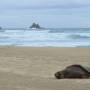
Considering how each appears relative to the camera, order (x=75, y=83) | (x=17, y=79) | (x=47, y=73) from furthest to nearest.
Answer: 1. (x=47, y=73)
2. (x=17, y=79)
3. (x=75, y=83)

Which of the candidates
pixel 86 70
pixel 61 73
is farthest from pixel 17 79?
pixel 86 70

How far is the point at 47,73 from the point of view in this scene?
414 inches

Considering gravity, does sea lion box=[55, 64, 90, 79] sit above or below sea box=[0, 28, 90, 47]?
above

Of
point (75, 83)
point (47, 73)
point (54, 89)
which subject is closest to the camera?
point (54, 89)

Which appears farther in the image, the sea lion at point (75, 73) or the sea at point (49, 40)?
the sea at point (49, 40)

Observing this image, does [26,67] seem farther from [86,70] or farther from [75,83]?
[75,83]

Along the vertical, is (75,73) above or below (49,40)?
above

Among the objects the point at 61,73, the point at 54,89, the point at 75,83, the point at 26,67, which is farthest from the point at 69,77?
the point at 26,67

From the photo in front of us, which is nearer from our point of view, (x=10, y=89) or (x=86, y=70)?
(x=10, y=89)

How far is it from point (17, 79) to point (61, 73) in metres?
1.15

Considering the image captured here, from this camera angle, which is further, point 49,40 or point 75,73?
point 49,40

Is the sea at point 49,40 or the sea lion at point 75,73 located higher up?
the sea lion at point 75,73

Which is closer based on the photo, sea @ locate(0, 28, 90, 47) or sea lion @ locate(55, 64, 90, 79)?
sea lion @ locate(55, 64, 90, 79)

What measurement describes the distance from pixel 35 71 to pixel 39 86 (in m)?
3.27
